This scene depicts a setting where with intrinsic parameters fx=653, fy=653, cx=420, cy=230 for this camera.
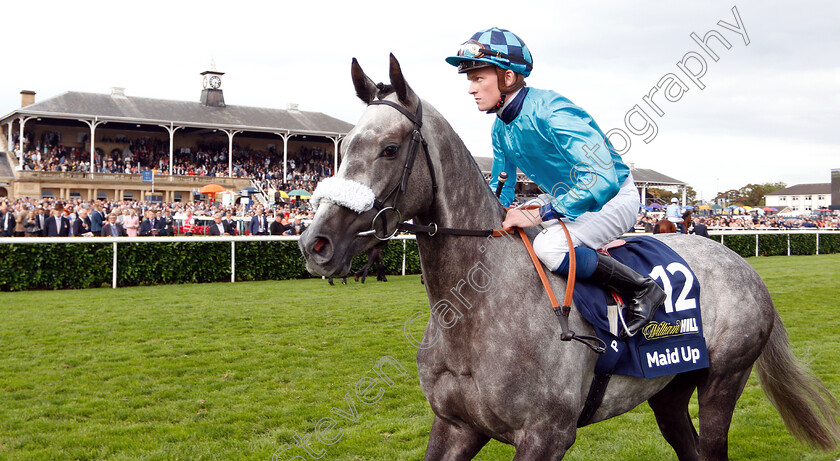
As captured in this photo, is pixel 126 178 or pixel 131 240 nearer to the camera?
pixel 131 240

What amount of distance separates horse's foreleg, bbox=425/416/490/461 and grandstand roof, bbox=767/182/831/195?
99.8 meters

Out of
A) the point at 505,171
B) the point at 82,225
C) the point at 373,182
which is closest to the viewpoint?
the point at 373,182

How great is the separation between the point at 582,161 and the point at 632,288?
59 cm

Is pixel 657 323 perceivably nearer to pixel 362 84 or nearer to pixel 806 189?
pixel 362 84

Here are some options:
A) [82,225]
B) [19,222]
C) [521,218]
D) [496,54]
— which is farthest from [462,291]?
[19,222]

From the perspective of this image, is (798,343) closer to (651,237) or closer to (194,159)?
(651,237)

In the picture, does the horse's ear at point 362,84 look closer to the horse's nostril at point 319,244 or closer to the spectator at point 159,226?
the horse's nostril at point 319,244

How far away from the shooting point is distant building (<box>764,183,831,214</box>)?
287 ft

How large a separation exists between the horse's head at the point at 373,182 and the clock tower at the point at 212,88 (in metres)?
42.2

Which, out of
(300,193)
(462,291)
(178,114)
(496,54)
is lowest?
(462,291)

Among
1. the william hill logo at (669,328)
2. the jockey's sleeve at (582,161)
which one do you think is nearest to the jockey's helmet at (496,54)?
the jockey's sleeve at (582,161)

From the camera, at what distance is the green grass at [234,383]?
4.02m

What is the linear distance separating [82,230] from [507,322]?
49.7 ft

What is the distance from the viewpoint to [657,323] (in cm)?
262
